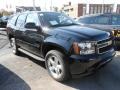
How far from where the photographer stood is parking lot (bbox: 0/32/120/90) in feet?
15.2

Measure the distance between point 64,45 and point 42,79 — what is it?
1.29m

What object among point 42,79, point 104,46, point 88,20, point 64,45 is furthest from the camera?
point 88,20

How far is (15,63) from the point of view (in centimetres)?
652

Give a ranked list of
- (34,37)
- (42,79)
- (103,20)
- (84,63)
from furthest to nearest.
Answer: (103,20) < (34,37) < (42,79) < (84,63)

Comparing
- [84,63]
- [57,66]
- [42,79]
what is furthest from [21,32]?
[84,63]

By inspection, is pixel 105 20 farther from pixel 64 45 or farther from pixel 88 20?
pixel 64 45

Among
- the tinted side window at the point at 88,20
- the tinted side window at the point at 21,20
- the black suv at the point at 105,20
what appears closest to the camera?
the tinted side window at the point at 21,20

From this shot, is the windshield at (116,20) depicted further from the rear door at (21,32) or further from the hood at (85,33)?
the rear door at (21,32)

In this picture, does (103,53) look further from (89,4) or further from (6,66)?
(89,4)

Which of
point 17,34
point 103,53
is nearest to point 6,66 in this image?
point 17,34

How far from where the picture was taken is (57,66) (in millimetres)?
4816

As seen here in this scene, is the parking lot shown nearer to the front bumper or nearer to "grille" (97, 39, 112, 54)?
the front bumper

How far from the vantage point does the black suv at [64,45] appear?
425cm

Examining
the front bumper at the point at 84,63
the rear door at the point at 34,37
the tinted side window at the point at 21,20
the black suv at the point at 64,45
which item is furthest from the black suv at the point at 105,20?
the front bumper at the point at 84,63
